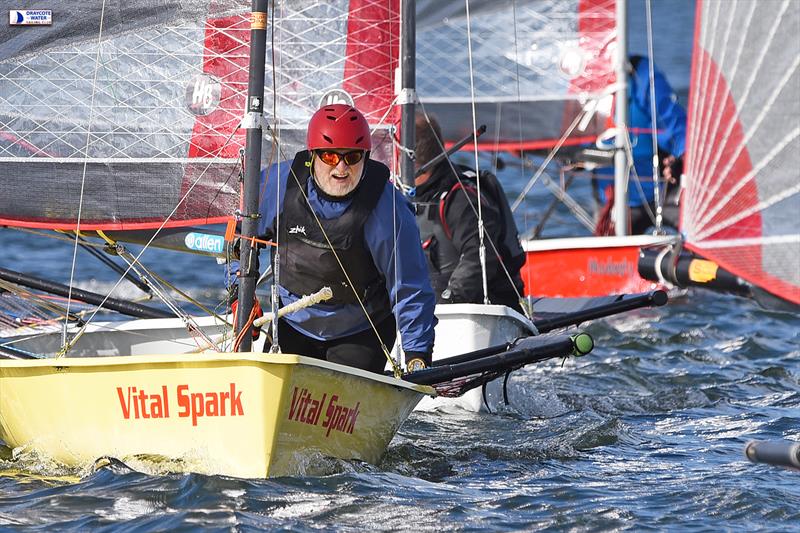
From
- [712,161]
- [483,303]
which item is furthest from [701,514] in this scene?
[712,161]

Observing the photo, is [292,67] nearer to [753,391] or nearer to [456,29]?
[753,391]

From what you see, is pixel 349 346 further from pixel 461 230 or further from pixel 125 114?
pixel 461 230

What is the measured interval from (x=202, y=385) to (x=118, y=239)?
→ 5.40ft

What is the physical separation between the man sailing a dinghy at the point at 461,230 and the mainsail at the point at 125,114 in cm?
117

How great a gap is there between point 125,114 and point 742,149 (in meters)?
3.42

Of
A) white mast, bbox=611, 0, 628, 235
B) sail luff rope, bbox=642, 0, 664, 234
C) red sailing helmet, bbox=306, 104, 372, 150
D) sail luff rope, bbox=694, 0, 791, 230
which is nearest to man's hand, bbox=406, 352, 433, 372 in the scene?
red sailing helmet, bbox=306, 104, 372, 150

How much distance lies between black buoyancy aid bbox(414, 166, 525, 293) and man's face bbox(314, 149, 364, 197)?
168 cm

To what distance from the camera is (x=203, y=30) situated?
5.41m

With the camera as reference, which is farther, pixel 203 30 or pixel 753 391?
pixel 753 391

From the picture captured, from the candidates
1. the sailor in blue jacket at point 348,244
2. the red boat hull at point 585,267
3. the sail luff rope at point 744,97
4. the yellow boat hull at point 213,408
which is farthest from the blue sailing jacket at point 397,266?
the red boat hull at point 585,267

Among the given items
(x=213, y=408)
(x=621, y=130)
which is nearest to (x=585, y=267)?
(x=621, y=130)

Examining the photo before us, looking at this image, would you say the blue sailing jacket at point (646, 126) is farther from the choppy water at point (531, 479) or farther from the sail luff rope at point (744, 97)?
the choppy water at point (531, 479)

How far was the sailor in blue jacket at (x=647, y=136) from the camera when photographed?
35.3 feet

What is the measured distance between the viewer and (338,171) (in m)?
4.57
